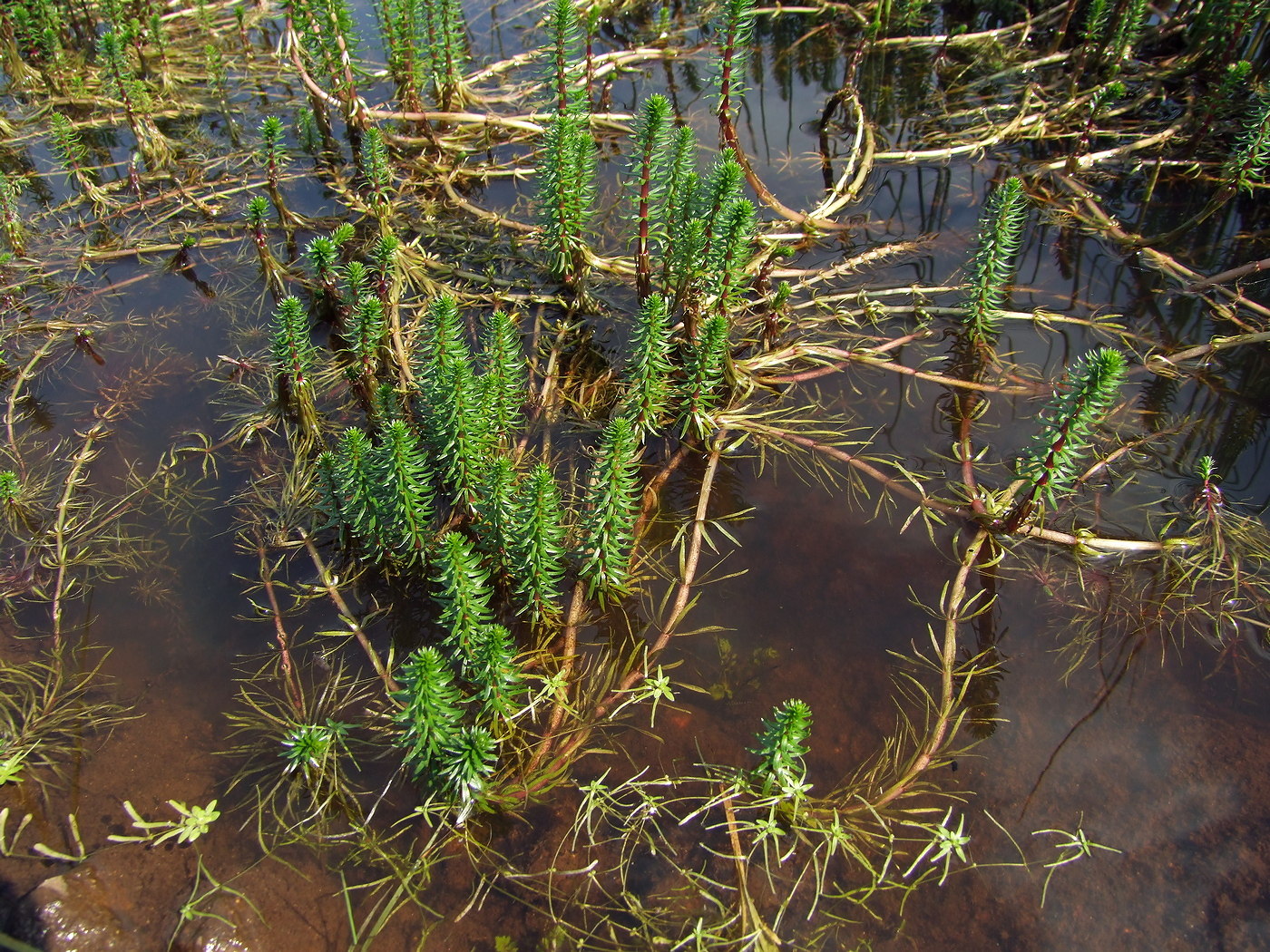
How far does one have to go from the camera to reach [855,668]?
3.85 m

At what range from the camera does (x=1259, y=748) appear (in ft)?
11.6

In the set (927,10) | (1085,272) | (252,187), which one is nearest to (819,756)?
(1085,272)

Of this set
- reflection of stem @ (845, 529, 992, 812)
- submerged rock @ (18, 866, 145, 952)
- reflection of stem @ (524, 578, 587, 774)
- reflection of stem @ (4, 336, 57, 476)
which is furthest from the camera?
reflection of stem @ (4, 336, 57, 476)

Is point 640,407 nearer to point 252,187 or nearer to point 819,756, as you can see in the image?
point 819,756

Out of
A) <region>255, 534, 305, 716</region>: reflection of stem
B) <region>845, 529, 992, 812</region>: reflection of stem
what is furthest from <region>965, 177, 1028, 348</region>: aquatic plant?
<region>255, 534, 305, 716</region>: reflection of stem

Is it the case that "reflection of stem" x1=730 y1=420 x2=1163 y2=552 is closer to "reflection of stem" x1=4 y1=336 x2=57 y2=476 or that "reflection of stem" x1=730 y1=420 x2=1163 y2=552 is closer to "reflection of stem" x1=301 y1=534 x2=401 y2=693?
"reflection of stem" x1=301 y1=534 x2=401 y2=693

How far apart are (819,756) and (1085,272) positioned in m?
3.72

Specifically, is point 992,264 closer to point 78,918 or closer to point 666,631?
point 666,631

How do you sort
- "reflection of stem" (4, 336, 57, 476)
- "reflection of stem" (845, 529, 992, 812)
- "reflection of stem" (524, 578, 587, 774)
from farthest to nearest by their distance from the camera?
"reflection of stem" (4, 336, 57, 476) < "reflection of stem" (524, 578, 587, 774) < "reflection of stem" (845, 529, 992, 812)

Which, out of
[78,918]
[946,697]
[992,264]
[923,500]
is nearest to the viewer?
[78,918]

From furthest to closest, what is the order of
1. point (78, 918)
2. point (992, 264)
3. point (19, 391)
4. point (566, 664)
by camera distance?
point (19, 391), point (992, 264), point (566, 664), point (78, 918)

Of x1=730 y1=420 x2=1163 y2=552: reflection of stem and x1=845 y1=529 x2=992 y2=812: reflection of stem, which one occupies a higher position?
x1=730 y1=420 x2=1163 y2=552: reflection of stem

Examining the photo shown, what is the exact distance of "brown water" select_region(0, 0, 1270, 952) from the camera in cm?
321

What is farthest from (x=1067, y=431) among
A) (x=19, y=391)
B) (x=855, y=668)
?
(x=19, y=391)
